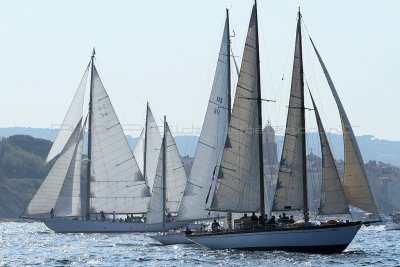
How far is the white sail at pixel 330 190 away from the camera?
185 ft

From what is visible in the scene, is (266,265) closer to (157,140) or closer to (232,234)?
(232,234)

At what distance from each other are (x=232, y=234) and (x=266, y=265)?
7615 mm

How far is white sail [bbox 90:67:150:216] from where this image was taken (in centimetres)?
9462

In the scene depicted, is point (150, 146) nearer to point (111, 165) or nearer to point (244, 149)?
point (111, 165)

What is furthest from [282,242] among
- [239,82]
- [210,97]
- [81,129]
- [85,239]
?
[81,129]

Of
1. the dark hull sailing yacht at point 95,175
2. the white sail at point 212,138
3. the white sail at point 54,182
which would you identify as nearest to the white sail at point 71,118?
the dark hull sailing yacht at point 95,175

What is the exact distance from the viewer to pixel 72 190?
9494 cm

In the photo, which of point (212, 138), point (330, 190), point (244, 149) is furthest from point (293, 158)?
point (212, 138)

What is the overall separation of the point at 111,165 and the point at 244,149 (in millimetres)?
36215

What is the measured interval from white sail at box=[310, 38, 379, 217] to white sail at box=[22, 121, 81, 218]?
41.1 m

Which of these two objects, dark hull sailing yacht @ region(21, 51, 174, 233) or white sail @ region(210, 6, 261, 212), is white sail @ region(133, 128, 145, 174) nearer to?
dark hull sailing yacht @ region(21, 51, 174, 233)

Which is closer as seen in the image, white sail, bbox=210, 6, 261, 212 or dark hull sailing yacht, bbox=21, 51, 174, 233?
white sail, bbox=210, 6, 261, 212

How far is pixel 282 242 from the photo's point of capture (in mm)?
56938

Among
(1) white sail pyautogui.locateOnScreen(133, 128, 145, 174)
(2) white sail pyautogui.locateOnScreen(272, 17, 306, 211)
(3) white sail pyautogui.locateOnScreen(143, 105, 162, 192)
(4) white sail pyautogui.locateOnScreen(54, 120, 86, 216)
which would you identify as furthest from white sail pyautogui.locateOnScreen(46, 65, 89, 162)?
(2) white sail pyautogui.locateOnScreen(272, 17, 306, 211)
